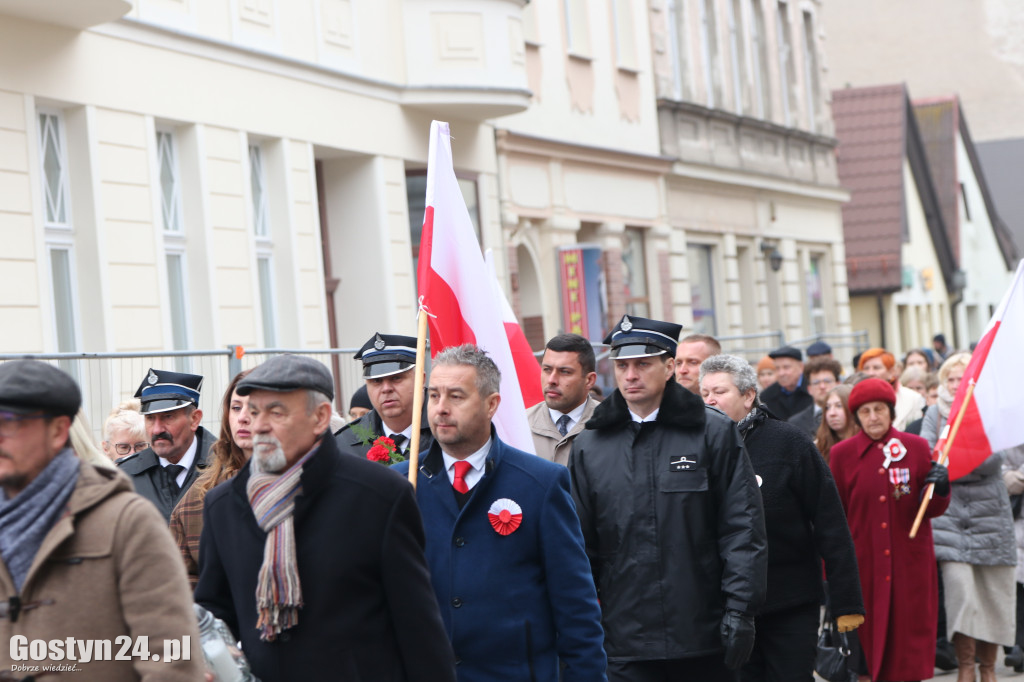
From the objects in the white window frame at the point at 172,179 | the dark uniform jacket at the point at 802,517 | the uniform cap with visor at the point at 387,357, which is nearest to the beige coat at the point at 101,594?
the uniform cap with visor at the point at 387,357

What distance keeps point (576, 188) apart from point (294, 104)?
6.31 m

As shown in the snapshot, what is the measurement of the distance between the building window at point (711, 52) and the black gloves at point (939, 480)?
57.2 ft

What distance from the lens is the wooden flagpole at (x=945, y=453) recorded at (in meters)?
9.22

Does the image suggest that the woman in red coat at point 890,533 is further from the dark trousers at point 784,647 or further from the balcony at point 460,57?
the balcony at point 460,57

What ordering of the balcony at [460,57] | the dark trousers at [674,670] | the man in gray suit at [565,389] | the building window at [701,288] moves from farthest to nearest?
the building window at [701,288], the balcony at [460,57], the man in gray suit at [565,389], the dark trousers at [674,670]

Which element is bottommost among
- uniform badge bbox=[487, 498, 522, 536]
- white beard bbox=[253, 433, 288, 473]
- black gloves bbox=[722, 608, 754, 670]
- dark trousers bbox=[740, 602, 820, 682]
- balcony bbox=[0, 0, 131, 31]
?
dark trousers bbox=[740, 602, 820, 682]

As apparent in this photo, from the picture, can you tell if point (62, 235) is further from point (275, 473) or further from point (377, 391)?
point (275, 473)

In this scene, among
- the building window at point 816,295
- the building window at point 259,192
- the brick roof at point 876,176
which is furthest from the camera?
the brick roof at point 876,176

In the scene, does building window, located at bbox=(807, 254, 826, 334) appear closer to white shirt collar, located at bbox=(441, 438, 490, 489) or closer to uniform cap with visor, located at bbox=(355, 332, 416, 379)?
uniform cap with visor, located at bbox=(355, 332, 416, 379)

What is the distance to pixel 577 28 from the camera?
2181 centimetres

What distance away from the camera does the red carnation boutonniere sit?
636cm

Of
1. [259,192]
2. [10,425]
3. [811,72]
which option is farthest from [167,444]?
[811,72]

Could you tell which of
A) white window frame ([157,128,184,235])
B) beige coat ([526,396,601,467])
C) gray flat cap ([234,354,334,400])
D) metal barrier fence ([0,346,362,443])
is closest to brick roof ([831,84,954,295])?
white window frame ([157,128,184,235])

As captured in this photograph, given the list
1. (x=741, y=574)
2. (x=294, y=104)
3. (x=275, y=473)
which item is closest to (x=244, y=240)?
(x=294, y=104)
